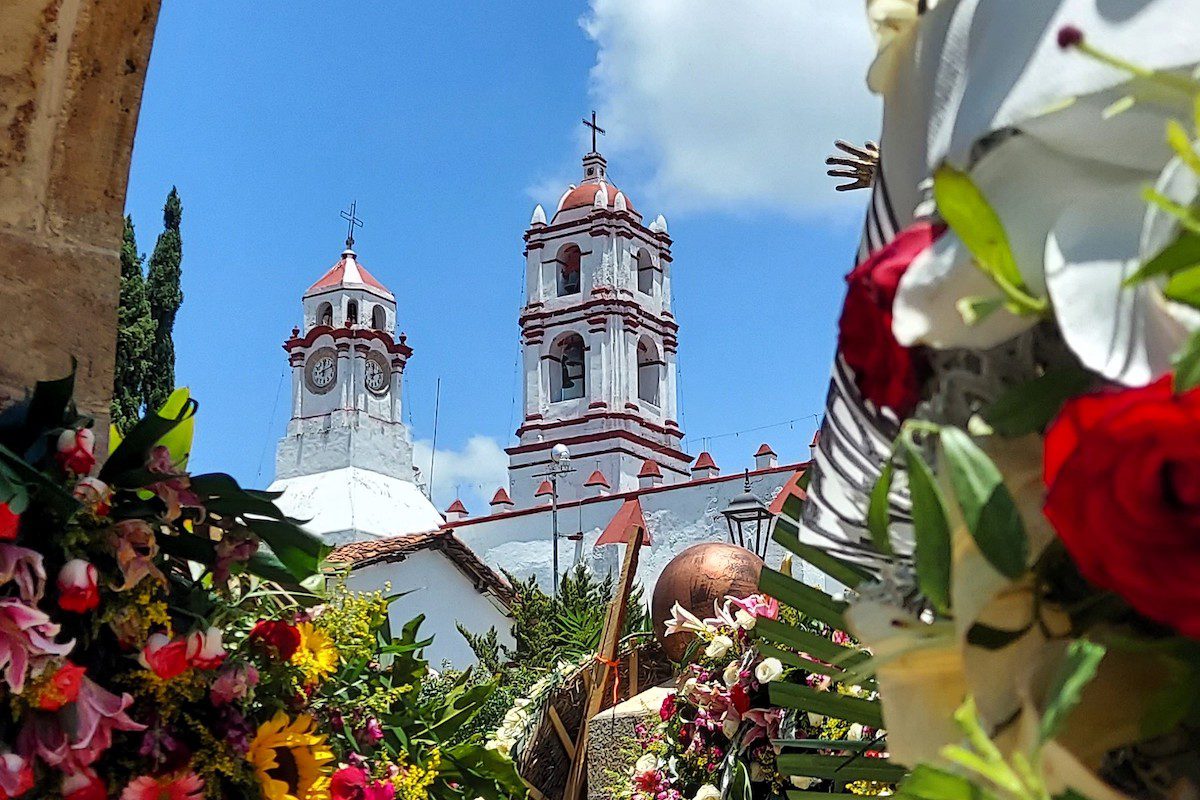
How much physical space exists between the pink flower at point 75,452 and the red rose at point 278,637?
331 mm

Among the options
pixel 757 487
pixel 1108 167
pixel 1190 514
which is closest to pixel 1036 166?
pixel 1108 167

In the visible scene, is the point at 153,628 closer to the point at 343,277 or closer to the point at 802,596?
the point at 802,596

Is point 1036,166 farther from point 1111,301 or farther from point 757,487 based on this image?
point 757,487

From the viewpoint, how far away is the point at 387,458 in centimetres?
2939

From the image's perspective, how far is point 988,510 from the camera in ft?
1.25

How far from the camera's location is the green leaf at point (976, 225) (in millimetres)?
396

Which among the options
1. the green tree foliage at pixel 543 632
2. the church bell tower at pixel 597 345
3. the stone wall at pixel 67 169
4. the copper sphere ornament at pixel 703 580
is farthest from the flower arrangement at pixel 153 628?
the church bell tower at pixel 597 345

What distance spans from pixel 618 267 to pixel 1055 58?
2786cm

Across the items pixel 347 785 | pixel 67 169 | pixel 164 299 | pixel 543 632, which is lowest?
pixel 347 785

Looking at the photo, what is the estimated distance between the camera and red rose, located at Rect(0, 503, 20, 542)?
1.42 meters

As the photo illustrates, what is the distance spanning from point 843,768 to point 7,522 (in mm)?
1019

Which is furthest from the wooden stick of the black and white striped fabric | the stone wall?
the black and white striped fabric

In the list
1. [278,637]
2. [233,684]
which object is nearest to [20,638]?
[233,684]

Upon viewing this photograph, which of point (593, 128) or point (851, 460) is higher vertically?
point (593, 128)
